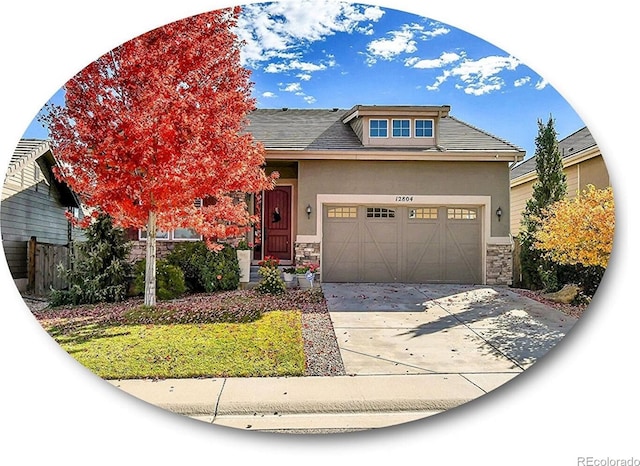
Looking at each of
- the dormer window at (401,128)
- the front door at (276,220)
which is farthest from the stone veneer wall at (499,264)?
the front door at (276,220)

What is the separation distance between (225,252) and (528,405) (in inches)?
95.4

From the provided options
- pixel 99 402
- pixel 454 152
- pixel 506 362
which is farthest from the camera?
pixel 454 152

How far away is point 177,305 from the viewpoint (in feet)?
11.0

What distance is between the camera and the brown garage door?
3551 mm

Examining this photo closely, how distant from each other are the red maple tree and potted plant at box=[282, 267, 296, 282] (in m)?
0.90

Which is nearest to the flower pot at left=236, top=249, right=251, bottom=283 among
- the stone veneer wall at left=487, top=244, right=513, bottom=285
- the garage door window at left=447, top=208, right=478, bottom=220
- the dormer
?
the dormer

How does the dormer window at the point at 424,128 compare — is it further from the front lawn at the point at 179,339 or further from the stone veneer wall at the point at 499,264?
the front lawn at the point at 179,339

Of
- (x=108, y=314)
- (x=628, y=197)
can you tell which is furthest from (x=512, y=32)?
(x=108, y=314)

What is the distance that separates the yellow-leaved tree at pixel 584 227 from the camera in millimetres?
3188

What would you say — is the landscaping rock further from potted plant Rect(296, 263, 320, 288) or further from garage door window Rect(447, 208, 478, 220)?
potted plant Rect(296, 263, 320, 288)

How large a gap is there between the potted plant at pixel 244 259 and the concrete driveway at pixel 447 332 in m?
0.80

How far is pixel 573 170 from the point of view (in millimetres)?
3189

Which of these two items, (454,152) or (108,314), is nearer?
(108,314)

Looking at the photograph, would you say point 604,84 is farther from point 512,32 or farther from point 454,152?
point 454,152
